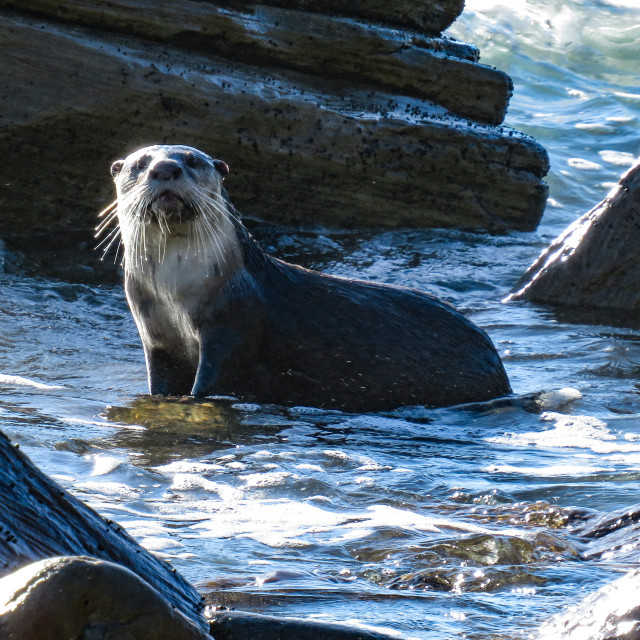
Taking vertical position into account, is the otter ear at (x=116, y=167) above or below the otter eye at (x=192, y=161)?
below

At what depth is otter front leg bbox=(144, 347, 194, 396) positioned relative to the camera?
6555mm

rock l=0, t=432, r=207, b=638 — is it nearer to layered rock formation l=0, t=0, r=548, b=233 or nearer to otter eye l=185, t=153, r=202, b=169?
otter eye l=185, t=153, r=202, b=169

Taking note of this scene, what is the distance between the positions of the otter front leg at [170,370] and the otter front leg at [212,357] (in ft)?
0.87

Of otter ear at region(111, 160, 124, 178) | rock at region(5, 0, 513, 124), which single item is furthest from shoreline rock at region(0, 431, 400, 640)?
rock at region(5, 0, 513, 124)

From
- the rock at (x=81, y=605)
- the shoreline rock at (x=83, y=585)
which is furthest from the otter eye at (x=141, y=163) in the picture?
the rock at (x=81, y=605)

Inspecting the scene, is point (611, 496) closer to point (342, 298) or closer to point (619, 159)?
point (342, 298)

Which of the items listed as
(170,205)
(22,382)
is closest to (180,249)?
(170,205)

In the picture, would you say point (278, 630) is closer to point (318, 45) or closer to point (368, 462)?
point (368, 462)

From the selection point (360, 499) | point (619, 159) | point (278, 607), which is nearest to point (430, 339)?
point (360, 499)

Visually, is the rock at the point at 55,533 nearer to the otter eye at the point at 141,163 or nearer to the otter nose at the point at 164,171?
the otter nose at the point at 164,171

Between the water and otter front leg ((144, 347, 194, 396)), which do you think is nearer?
the water

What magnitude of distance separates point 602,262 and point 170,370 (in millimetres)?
4040

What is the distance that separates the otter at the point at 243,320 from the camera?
20.9ft

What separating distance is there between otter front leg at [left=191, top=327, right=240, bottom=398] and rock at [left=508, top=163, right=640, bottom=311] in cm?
376
